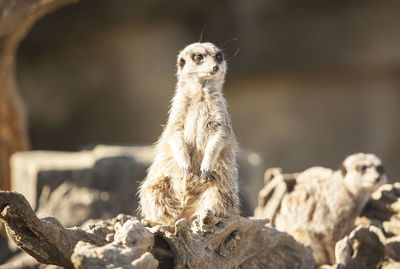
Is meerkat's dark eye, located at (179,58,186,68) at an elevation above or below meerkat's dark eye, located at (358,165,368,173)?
above

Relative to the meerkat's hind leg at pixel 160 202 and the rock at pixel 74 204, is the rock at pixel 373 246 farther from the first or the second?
the rock at pixel 74 204

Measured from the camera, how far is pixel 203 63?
3189 millimetres

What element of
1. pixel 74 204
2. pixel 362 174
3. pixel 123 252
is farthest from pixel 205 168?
pixel 74 204

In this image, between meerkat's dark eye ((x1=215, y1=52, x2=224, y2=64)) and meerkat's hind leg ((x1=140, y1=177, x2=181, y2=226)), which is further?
meerkat's dark eye ((x1=215, y1=52, x2=224, y2=64))

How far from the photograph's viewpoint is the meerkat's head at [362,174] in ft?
13.3

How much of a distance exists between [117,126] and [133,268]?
786 centimetres

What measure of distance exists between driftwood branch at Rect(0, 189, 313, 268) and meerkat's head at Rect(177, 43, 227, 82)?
2.60ft

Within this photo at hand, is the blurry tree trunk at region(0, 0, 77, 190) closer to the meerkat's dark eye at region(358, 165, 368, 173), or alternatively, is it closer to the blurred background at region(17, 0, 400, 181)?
the blurred background at region(17, 0, 400, 181)

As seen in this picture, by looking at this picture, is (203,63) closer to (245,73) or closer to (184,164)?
(184,164)

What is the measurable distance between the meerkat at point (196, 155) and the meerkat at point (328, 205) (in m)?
1.09

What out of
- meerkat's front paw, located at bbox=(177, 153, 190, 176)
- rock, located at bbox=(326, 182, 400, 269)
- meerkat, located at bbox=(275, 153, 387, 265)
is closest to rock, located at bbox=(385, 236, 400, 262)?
rock, located at bbox=(326, 182, 400, 269)

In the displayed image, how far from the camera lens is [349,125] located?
9.24 m

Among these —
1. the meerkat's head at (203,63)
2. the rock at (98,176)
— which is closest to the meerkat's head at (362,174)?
the meerkat's head at (203,63)

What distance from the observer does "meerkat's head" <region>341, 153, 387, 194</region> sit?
4.05m
